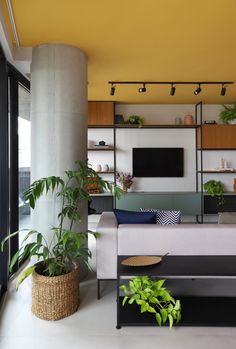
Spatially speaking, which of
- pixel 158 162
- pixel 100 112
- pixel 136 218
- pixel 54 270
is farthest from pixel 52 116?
pixel 158 162

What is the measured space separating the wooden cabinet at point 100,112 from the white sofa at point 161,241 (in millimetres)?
3266

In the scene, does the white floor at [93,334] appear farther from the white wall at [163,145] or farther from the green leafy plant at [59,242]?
the white wall at [163,145]

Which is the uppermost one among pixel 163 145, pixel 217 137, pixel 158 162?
pixel 217 137

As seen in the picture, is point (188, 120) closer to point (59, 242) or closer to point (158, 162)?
point (158, 162)

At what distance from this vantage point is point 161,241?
2.47m

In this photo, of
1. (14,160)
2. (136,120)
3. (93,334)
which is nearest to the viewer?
(93,334)

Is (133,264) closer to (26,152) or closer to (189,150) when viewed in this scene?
(26,152)

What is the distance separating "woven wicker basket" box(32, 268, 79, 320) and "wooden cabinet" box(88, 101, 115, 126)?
3696mm

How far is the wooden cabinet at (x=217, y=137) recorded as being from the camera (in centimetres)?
538

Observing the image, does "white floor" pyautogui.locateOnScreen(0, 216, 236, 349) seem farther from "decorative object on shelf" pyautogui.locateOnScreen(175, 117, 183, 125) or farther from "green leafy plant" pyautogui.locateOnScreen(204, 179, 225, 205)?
"decorative object on shelf" pyautogui.locateOnScreen(175, 117, 183, 125)

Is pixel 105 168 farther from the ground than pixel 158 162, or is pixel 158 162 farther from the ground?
pixel 158 162

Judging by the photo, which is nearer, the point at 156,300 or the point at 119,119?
the point at 156,300

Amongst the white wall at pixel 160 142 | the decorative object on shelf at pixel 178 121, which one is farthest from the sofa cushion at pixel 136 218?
the decorative object on shelf at pixel 178 121

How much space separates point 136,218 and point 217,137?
11.7ft
